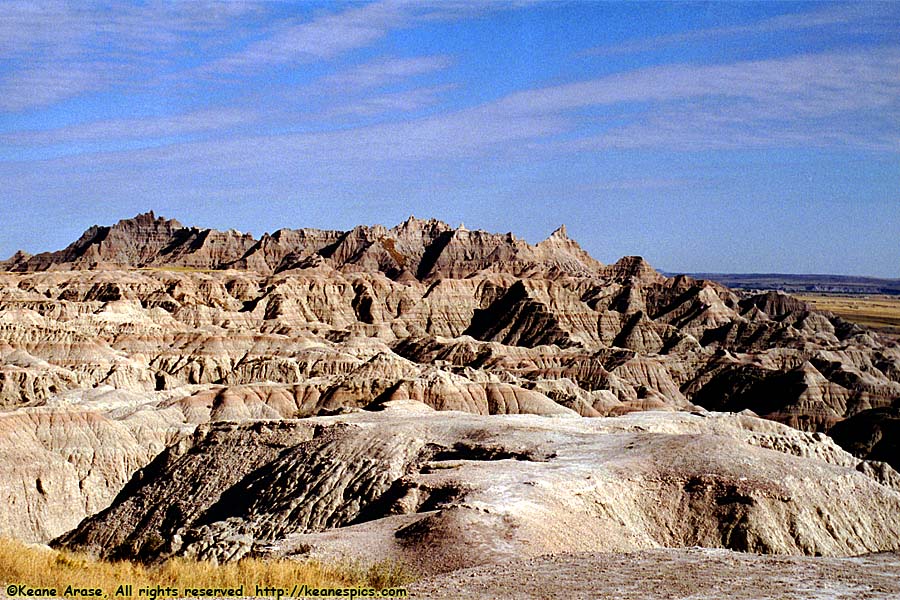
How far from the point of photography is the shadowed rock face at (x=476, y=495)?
33594mm

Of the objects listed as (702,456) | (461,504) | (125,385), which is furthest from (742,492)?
(125,385)

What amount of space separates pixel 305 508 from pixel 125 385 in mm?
55989

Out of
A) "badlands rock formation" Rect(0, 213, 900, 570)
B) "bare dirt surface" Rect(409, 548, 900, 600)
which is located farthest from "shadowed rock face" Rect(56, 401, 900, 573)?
"bare dirt surface" Rect(409, 548, 900, 600)

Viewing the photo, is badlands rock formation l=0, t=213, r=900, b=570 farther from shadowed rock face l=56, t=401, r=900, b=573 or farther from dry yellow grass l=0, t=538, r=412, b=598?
dry yellow grass l=0, t=538, r=412, b=598

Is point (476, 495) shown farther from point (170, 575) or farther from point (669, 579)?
point (170, 575)

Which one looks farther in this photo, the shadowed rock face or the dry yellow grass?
the shadowed rock face

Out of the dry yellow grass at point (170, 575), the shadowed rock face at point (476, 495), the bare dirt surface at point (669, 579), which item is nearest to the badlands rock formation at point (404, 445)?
the shadowed rock face at point (476, 495)

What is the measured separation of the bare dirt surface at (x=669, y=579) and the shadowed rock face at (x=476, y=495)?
11.1ft

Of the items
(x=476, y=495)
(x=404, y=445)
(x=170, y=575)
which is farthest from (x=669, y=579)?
(x=404, y=445)

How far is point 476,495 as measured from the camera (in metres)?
37.0

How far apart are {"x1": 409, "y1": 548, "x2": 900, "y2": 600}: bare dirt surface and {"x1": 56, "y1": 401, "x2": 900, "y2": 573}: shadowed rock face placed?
339cm

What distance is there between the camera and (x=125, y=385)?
3829 inches

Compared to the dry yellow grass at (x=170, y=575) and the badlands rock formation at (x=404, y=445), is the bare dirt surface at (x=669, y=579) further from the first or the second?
the badlands rock formation at (x=404, y=445)

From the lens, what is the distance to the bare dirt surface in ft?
78.4
